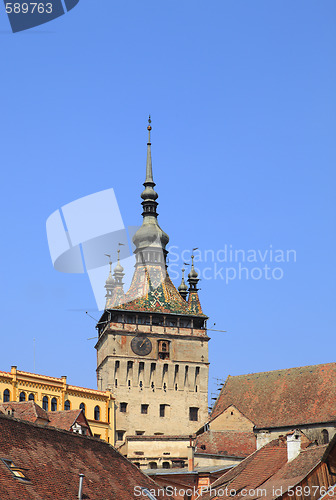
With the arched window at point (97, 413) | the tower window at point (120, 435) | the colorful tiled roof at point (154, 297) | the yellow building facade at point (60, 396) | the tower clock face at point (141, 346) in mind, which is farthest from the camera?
the colorful tiled roof at point (154, 297)

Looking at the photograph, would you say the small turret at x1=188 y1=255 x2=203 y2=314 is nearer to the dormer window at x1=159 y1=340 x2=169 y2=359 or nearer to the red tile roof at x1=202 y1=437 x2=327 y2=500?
the dormer window at x1=159 y1=340 x2=169 y2=359

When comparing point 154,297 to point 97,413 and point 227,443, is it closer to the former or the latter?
point 97,413

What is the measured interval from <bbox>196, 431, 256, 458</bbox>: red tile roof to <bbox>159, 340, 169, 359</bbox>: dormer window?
1219 cm

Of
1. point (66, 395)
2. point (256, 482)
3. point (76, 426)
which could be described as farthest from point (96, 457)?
point (66, 395)

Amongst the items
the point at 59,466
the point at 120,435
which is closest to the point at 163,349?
the point at 120,435

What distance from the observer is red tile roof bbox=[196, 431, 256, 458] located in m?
71.8

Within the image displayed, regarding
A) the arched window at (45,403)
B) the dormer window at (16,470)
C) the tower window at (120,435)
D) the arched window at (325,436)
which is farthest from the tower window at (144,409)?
the dormer window at (16,470)

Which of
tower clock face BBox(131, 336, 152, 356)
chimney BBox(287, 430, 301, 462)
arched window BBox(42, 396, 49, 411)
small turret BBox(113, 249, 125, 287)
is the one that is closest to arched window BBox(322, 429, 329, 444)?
tower clock face BBox(131, 336, 152, 356)

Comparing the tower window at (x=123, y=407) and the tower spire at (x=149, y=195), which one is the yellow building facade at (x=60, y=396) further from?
the tower spire at (x=149, y=195)

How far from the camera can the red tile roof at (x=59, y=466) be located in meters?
29.9

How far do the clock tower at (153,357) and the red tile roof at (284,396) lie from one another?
3.23 metres

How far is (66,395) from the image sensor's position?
3066 inches

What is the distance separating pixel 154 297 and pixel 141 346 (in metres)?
5.49

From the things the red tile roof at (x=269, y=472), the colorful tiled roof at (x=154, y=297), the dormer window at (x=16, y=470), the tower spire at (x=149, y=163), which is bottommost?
the dormer window at (x=16, y=470)
